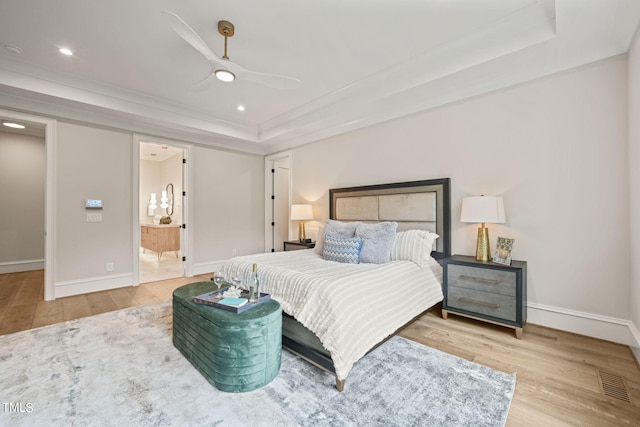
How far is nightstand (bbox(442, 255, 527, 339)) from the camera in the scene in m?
2.54

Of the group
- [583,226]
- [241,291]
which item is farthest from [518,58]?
[241,291]

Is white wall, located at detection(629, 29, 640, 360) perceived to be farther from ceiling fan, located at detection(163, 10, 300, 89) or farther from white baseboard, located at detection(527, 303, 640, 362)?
ceiling fan, located at detection(163, 10, 300, 89)

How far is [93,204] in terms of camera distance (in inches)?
161

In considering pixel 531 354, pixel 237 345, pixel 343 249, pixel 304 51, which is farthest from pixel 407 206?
pixel 237 345

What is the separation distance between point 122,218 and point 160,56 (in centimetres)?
264

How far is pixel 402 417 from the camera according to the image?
1.55 metres

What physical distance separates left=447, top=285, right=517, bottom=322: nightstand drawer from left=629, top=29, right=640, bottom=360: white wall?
82 cm

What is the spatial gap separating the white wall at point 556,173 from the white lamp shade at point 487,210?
0.26m

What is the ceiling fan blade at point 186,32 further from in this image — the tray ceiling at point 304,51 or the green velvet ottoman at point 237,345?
the green velvet ottoman at point 237,345

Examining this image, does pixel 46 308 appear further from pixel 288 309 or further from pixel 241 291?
pixel 288 309

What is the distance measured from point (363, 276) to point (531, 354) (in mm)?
1507

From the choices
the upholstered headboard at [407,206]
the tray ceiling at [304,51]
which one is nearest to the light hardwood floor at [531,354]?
the upholstered headboard at [407,206]

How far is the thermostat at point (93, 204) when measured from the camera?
4039 mm

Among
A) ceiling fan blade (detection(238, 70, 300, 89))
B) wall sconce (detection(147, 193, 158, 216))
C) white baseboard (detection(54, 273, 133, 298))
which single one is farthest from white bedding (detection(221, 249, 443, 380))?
wall sconce (detection(147, 193, 158, 216))
